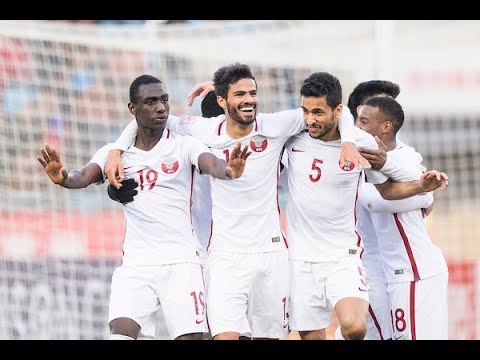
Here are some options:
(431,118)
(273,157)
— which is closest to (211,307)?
(273,157)

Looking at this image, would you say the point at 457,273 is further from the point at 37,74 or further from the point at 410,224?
the point at 37,74

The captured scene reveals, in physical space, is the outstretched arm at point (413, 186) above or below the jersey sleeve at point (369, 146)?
below

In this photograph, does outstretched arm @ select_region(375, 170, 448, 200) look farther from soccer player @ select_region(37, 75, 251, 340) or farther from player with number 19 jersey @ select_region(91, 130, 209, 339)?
player with number 19 jersey @ select_region(91, 130, 209, 339)

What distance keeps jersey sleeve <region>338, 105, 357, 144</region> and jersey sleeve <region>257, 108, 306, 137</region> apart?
0.27 metres

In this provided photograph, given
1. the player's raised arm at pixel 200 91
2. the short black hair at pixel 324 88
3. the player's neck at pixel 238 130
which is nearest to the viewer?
the short black hair at pixel 324 88

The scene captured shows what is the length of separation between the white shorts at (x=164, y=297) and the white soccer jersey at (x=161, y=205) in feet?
0.23

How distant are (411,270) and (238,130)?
5.00 feet

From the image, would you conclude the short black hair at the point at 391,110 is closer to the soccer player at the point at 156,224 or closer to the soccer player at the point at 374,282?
the soccer player at the point at 374,282

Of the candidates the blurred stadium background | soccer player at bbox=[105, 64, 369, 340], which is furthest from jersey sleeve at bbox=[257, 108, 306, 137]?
the blurred stadium background

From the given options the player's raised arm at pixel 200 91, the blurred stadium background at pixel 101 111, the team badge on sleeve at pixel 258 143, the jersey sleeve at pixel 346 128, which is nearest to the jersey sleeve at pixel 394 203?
the jersey sleeve at pixel 346 128

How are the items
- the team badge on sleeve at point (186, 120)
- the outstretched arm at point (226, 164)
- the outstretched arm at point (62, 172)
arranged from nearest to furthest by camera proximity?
1. the outstretched arm at point (226, 164)
2. the outstretched arm at point (62, 172)
3. the team badge on sleeve at point (186, 120)

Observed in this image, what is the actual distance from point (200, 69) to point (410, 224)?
4.32 metres

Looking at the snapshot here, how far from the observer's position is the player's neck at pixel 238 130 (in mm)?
7027

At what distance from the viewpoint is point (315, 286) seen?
704cm
